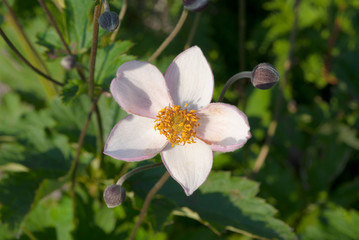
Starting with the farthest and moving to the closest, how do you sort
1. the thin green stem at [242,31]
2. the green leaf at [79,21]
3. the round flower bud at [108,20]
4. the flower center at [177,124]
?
the thin green stem at [242,31] < the green leaf at [79,21] < the flower center at [177,124] < the round flower bud at [108,20]

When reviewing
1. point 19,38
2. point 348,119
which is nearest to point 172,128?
point 19,38

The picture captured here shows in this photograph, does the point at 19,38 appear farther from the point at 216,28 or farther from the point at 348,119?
the point at 348,119

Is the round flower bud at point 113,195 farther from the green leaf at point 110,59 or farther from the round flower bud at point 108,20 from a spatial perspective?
the round flower bud at point 108,20

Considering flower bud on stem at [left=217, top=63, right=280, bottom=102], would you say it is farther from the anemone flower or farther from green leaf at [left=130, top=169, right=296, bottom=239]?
green leaf at [left=130, top=169, right=296, bottom=239]

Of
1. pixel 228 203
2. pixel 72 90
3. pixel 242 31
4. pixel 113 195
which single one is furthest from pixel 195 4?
pixel 242 31

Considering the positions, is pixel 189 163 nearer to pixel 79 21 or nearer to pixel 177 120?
pixel 177 120

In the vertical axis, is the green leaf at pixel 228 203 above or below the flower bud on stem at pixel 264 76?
below

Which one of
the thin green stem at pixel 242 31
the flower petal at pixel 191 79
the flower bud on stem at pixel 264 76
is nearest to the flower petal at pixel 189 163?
the flower petal at pixel 191 79

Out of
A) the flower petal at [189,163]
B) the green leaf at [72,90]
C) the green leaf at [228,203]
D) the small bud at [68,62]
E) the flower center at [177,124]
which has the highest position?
the small bud at [68,62]
